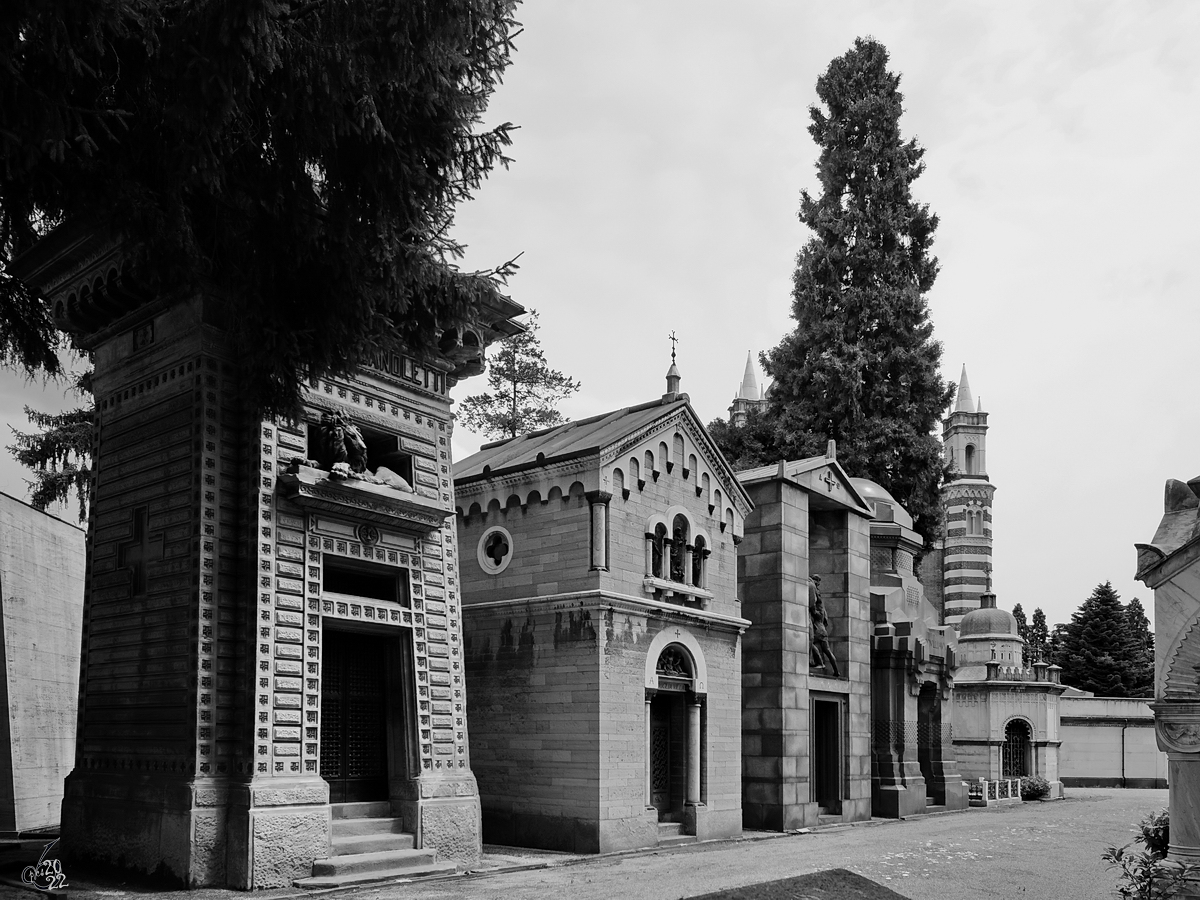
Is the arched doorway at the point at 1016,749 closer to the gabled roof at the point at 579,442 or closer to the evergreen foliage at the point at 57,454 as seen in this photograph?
the gabled roof at the point at 579,442

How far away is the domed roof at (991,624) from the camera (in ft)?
139

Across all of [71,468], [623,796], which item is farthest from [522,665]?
[71,468]

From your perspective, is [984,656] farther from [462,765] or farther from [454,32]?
[454,32]

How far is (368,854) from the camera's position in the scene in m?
14.9

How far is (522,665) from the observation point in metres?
20.0

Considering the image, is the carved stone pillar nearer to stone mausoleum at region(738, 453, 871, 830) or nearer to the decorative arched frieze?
the decorative arched frieze

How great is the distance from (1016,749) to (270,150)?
35025mm

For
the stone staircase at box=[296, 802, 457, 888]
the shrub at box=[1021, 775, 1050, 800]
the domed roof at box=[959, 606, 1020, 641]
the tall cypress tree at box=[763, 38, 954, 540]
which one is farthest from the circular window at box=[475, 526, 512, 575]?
the domed roof at box=[959, 606, 1020, 641]

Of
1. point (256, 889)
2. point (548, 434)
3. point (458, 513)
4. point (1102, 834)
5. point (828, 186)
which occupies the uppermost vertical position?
point (828, 186)

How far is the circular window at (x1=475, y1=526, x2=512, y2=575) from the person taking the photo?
2092 centimetres

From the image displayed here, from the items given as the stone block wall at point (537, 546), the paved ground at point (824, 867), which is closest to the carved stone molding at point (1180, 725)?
the paved ground at point (824, 867)

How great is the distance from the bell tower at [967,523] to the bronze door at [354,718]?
4750cm

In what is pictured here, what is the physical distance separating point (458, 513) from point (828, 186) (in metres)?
29.6

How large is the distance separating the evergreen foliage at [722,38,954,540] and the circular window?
72.0ft
